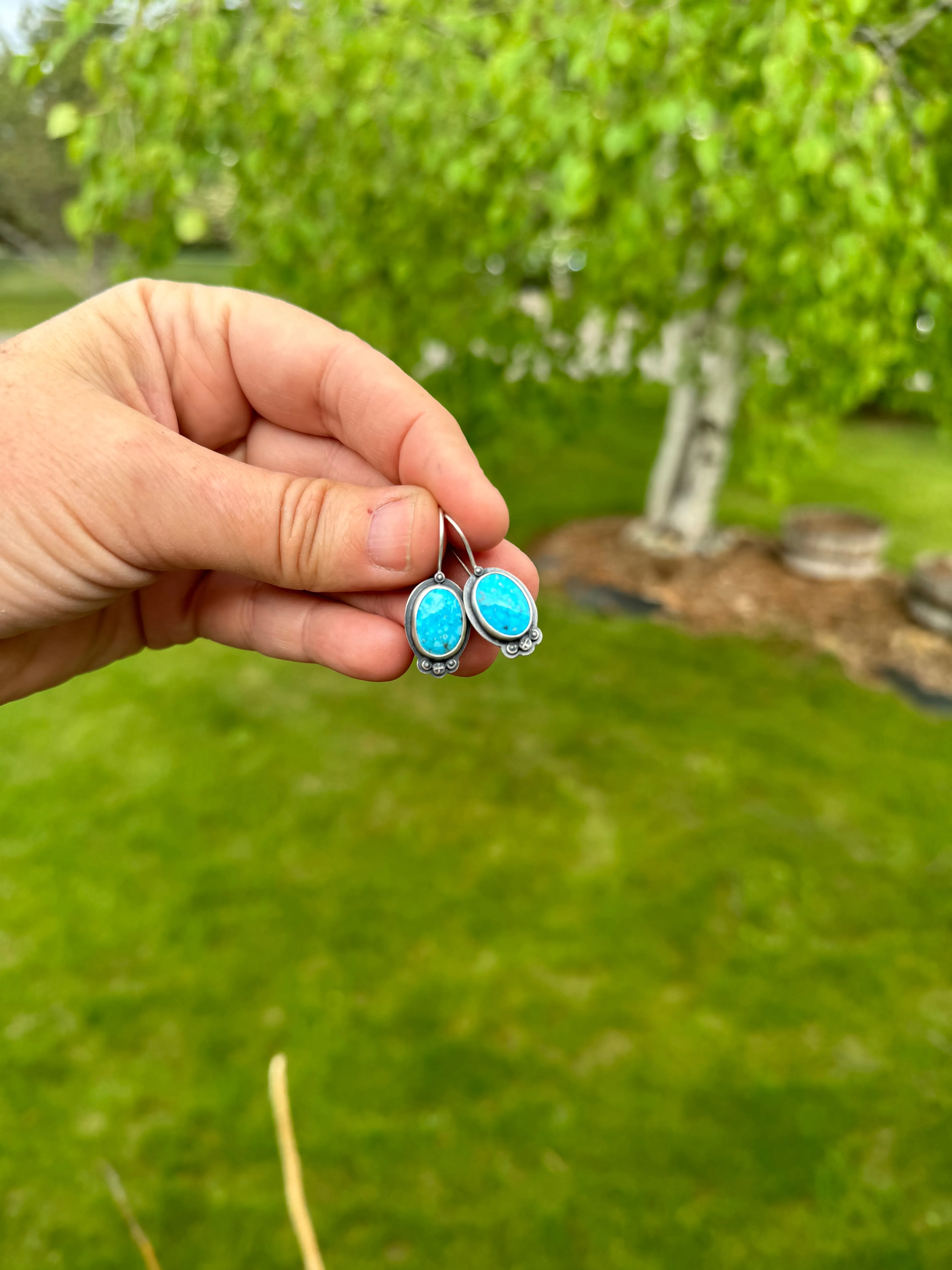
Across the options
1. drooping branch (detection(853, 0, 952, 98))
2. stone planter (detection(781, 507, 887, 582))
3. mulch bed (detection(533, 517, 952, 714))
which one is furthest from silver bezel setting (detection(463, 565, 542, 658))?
stone planter (detection(781, 507, 887, 582))

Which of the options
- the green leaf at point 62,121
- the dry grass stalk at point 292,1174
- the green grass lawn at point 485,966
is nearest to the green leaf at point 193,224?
the green leaf at point 62,121

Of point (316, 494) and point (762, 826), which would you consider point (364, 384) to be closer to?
point (316, 494)

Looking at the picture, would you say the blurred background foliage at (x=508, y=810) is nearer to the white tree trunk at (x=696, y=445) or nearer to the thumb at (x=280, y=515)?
the white tree trunk at (x=696, y=445)

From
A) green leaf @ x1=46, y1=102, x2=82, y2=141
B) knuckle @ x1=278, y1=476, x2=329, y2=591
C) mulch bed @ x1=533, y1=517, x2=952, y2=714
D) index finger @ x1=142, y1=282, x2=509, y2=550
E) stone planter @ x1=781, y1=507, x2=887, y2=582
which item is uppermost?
green leaf @ x1=46, y1=102, x2=82, y2=141

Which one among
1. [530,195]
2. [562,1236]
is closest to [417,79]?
[530,195]

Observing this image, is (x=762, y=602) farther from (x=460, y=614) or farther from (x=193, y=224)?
(x=460, y=614)

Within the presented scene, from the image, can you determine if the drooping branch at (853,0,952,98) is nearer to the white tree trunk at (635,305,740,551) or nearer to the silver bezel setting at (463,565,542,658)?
the white tree trunk at (635,305,740,551)
